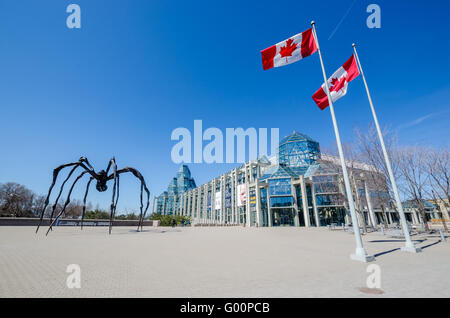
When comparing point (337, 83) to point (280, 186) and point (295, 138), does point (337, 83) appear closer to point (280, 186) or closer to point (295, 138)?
point (280, 186)

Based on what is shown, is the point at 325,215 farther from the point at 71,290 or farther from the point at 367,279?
the point at 71,290

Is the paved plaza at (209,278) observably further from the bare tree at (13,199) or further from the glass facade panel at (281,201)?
the bare tree at (13,199)

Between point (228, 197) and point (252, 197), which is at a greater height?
point (228, 197)

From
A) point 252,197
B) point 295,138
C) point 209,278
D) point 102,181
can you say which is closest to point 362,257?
point 209,278

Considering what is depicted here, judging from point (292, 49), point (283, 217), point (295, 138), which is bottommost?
point (283, 217)

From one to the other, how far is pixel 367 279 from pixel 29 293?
704cm

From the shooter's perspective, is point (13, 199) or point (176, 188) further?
point (176, 188)

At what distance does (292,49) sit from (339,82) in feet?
10.0

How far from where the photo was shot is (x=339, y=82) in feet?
32.5

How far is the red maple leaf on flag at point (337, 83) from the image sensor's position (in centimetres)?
975

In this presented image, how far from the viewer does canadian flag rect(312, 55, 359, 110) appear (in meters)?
9.55

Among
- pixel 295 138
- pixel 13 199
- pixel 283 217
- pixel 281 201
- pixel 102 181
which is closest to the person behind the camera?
pixel 102 181

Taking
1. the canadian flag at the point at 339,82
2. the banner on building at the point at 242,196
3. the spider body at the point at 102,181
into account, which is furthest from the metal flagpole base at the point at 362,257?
the banner on building at the point at 242,196
